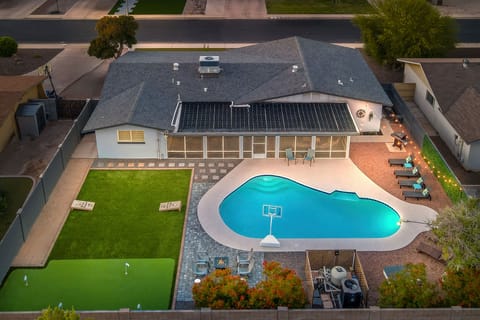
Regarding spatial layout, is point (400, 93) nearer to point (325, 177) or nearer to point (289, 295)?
point (325, 177)

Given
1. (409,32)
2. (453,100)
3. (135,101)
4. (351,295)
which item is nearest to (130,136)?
(135,101)

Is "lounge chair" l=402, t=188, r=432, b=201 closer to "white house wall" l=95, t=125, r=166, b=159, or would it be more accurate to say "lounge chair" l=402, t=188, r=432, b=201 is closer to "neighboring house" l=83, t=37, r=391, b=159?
"neighboring house" l=83, t=37, r=391, b=159

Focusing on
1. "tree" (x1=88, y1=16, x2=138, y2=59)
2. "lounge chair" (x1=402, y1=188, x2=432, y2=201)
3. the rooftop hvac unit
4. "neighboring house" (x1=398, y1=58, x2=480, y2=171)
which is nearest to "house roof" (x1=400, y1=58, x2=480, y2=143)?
"neighboring house" (x1=398, y1=58, x2=480, y2=171)

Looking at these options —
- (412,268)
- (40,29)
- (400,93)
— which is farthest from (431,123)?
(40,29)

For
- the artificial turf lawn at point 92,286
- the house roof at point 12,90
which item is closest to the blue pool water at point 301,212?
the artificial turf lawn at point 92,286

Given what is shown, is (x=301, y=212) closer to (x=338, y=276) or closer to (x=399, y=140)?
(x=338, y=276)

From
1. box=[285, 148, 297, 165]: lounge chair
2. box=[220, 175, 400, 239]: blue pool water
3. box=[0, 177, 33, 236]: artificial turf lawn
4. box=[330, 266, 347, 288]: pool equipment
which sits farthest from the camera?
box=[285, 148, 297, 165]: lounge chair

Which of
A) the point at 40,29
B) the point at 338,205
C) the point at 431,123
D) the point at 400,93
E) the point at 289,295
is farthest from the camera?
the point at 40,29
